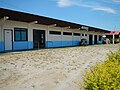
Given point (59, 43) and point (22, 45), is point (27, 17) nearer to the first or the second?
point (22, 45)

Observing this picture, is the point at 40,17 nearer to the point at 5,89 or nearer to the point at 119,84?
the point at 5,89

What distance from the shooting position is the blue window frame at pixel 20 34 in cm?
1962

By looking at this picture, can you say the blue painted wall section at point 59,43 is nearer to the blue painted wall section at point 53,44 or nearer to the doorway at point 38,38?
the blue painted wall section at point 53,44

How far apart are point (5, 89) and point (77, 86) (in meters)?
2.50

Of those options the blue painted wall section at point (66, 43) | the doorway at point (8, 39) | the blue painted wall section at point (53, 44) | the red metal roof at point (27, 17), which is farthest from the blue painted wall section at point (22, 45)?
the blue painted wall section at point (66, 43)

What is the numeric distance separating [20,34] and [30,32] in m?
1.90

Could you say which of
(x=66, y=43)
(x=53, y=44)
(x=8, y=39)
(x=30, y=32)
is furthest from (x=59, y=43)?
(x=8, y=39)

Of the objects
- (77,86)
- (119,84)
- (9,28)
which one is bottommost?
(77,86)

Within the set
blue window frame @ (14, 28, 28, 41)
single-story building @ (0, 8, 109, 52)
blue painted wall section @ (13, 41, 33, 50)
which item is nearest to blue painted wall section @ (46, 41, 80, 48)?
single-story building @ (0, 8, 109, 52)

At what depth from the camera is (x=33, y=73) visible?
7.81 m

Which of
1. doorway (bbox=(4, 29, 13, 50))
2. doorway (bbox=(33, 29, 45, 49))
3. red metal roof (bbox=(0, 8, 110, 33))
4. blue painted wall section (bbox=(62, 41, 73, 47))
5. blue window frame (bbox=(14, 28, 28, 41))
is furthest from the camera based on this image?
blue painted wall section (bbox=(62, 41, 73, 47))

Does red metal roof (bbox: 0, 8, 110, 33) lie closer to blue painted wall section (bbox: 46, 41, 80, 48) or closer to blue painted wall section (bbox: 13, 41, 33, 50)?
blue painted wall section (bbox: 13, 41, 33, 50)

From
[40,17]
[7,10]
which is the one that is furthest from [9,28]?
[40,17]

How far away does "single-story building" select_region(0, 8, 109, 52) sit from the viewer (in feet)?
59.2
